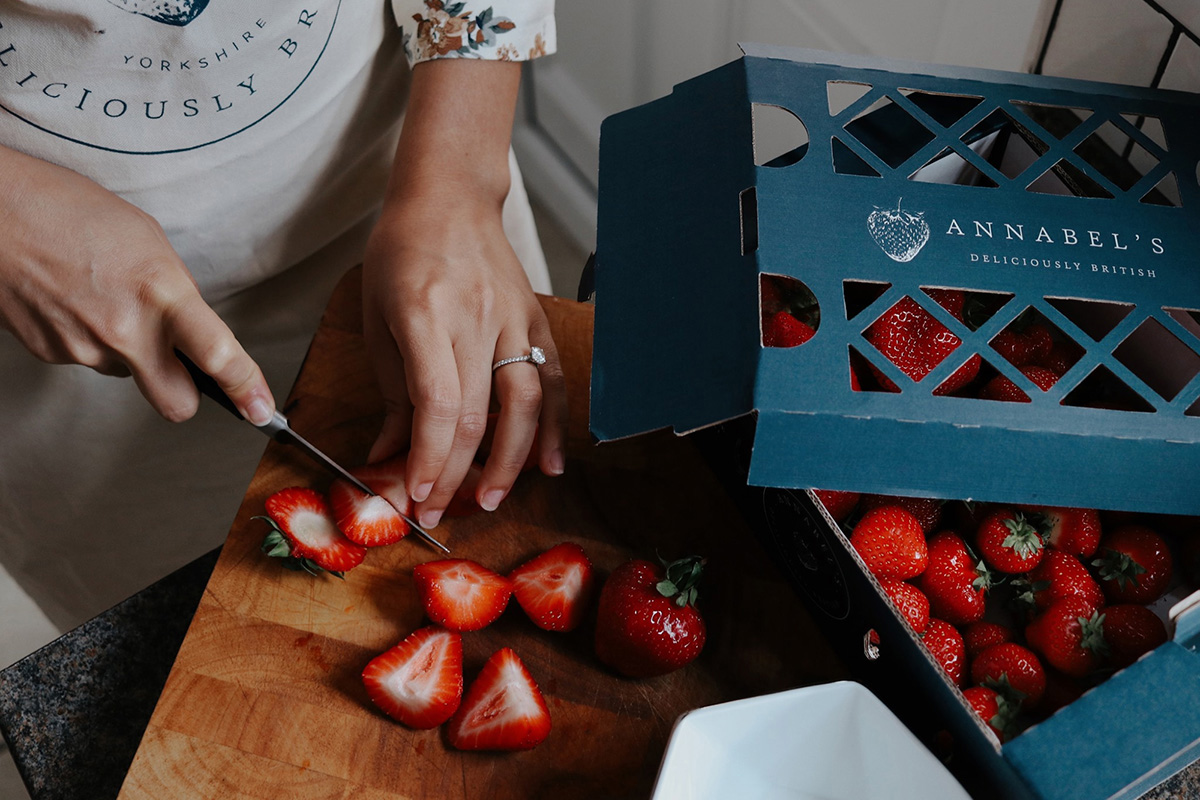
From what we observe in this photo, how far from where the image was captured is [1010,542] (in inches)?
29.4

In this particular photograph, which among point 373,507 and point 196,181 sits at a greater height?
point 196,181

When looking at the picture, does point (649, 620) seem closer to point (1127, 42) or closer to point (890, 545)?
point (890, 545)

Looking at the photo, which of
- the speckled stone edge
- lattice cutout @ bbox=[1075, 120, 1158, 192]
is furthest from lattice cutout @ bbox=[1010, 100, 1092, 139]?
the speckled stone edge

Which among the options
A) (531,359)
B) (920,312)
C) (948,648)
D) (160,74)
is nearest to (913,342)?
(920,312)

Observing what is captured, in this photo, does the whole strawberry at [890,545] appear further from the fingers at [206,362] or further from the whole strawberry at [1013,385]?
the fingers at [206,362]

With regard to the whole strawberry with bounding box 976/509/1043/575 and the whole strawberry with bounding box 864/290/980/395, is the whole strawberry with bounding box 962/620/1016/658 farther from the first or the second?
the whole strawberry with bounding box 864/290/980/395

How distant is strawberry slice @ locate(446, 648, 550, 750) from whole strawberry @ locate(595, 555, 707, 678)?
0.07 meters

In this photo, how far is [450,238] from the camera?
89 centimetres

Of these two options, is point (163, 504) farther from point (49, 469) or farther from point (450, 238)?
point (450, 238)

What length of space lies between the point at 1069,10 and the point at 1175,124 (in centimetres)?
30

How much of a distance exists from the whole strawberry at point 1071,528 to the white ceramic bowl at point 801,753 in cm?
23

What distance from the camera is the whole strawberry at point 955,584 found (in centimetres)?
76

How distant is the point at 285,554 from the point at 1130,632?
68 cm

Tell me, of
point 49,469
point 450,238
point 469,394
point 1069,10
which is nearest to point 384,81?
point 450,238
